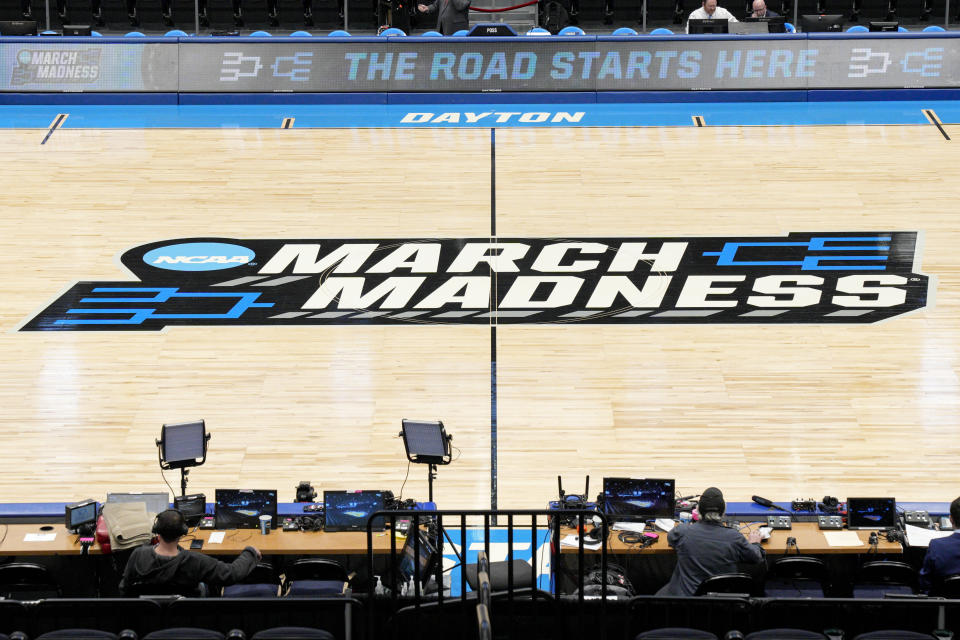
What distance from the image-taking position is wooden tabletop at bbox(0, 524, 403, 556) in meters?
9.71

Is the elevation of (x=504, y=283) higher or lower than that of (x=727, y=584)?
higher

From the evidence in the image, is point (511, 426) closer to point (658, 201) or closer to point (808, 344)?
point (808, 344)

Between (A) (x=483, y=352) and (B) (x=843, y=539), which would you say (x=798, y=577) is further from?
(A) (x=483, y=352)

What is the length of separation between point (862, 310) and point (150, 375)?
8.02 metres

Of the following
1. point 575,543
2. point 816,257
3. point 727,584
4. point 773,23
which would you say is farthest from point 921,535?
point 773,23

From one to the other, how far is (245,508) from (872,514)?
16.4 feet

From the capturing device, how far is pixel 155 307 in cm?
1495

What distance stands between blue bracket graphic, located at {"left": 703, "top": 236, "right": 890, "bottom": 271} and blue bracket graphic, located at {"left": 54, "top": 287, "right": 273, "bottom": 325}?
225 inches

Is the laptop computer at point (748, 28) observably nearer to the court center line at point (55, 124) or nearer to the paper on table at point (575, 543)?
the court center line at point (55, 124)

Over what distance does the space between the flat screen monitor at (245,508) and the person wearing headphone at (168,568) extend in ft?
4.96

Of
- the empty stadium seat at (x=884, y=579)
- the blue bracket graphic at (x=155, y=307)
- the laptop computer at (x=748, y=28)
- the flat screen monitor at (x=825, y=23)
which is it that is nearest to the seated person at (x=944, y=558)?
the empty stadium seat at (x=884, y=579)

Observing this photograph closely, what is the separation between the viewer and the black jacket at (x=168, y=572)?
28.0 ft

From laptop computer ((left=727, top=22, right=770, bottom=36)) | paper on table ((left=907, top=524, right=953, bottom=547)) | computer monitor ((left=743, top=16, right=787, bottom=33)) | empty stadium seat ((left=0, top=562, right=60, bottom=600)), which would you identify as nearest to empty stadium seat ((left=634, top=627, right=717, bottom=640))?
paper on table ((left=907, top=524, right=953, bottom=547))

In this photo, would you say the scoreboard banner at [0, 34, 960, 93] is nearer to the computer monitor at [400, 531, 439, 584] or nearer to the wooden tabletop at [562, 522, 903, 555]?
the wooden tabletop at [562, 522, 903, 555]
